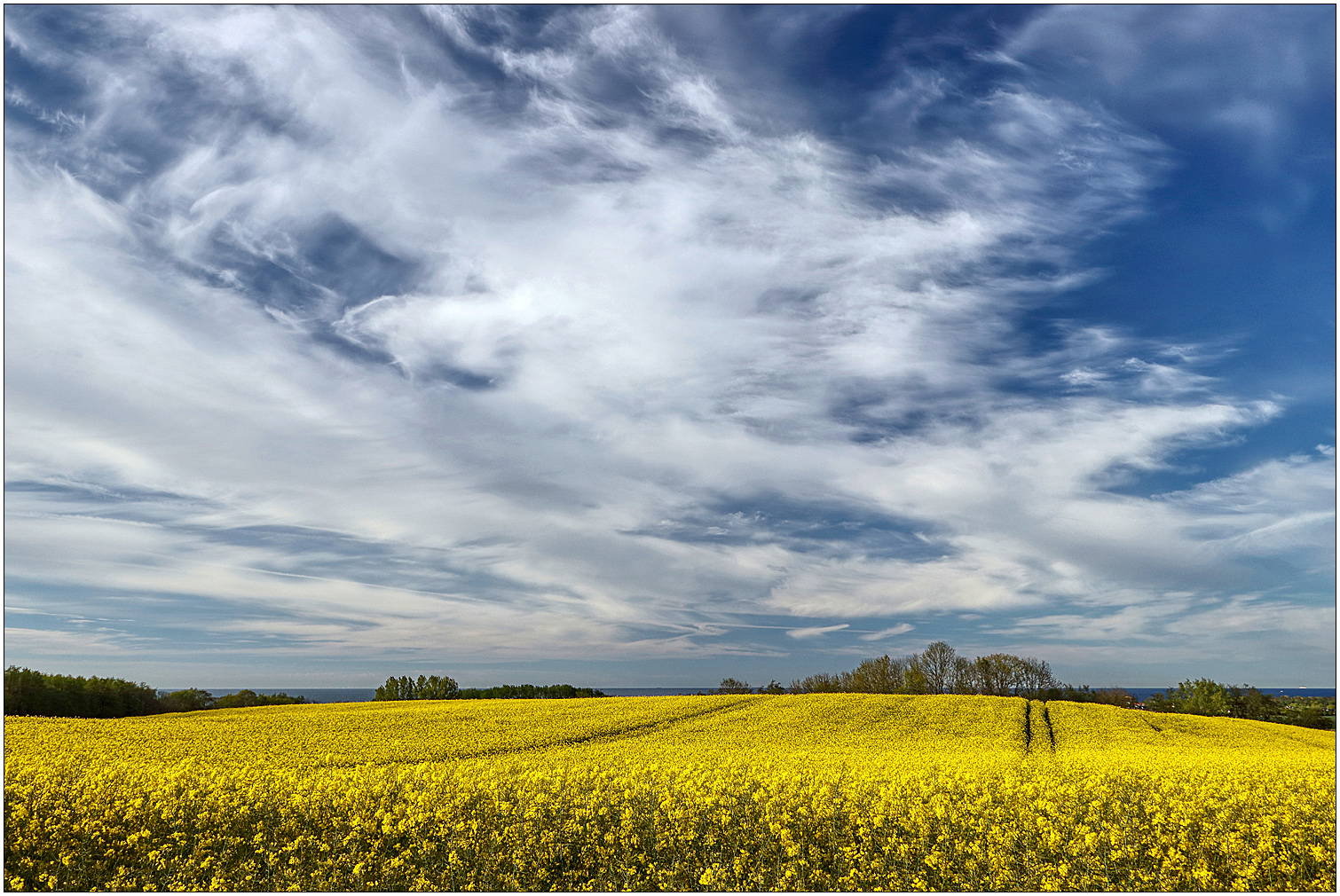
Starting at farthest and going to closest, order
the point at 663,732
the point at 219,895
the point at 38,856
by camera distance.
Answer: the point at 663,732 → the point at 38,856 → the point at 219,895

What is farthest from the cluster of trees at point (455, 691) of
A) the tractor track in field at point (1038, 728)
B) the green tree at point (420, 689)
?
the tractor track in field at point (1038, 728)

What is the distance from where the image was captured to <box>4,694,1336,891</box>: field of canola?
34.6ft

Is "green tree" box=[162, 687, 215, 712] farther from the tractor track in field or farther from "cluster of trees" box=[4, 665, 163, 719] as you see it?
the tractor track in field

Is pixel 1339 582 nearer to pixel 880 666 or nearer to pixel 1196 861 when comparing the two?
pixel 1196 861

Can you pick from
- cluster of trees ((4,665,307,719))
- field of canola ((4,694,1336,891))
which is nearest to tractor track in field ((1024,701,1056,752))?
field of canola ((4,694,1336,891))

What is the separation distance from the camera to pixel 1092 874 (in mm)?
10398

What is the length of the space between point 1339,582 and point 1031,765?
11797 mm

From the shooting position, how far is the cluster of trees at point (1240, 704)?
50.8 metres

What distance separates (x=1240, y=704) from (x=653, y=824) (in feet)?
247

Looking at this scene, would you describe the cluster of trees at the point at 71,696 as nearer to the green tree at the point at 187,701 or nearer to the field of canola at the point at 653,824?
the green tree at the point at 187,701

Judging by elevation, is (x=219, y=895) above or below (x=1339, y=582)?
below

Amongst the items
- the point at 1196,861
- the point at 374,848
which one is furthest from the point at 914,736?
the point at 374,848

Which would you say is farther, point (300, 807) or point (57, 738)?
point (57, 738)

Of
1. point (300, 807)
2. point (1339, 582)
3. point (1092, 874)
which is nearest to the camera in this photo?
point (1339, 582)
